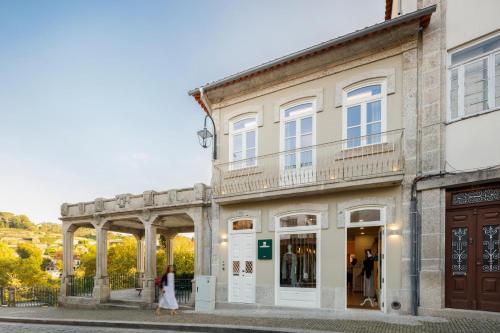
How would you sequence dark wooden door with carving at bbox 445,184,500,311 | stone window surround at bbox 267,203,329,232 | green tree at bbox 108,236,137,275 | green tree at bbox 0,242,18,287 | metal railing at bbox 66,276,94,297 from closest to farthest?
dark wooden door with carving at bbox 445,184,500,311
stone window surround at bbox 267,203,329,232
metal railing at bbox 66,276,94,297
green tree at bbox 108,236,137,275
green tree at bbox 0,242,18,287

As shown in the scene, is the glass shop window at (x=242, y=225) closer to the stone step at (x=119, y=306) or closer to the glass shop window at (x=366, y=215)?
the glass shop window at (x=366, y=215)

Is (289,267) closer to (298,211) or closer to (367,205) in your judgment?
(298,211)

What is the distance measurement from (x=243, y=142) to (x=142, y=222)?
239 inches

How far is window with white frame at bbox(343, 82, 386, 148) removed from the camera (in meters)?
11.9

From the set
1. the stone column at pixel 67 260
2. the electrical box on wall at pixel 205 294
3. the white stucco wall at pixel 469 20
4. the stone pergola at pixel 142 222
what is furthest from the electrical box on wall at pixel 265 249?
the stone column at pixel 67 260

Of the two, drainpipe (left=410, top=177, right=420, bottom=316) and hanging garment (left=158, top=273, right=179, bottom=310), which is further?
hanging garment (left=158, top=273, right=179, bottom=310)

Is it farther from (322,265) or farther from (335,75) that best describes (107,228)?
(335,75)

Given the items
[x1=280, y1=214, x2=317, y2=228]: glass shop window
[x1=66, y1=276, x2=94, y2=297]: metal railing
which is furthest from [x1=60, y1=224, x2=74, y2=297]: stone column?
[x1=280, y1=214, x2=317, y2=228]: glass shop window

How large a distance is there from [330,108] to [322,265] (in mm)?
4721

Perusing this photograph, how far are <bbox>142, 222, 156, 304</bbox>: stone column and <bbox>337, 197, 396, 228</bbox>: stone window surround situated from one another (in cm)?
828

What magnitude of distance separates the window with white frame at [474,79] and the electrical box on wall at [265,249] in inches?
258

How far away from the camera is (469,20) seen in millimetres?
10430

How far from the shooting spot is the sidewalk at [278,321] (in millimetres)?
9172

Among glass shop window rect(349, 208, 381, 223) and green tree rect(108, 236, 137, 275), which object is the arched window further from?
green tree rect(108, 236, 137, 275)
